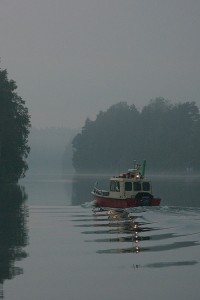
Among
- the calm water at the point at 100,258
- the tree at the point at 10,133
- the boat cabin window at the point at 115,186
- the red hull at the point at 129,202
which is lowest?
the calm water at the point at 100,258

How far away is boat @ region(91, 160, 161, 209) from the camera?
5953 cm

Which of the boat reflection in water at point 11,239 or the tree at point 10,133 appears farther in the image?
the tree at point 10,133

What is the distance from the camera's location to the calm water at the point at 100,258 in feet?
75.9

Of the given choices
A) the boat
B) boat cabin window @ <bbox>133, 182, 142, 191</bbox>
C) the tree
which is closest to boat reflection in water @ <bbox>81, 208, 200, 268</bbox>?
the boat

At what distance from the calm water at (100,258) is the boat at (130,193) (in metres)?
8.93

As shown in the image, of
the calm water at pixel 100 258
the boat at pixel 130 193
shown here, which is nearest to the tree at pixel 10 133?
the boat at pixel 130 193

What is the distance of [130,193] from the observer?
61.3 metres

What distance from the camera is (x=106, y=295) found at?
22422 mm

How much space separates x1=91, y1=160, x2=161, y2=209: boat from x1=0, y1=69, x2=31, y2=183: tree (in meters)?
54.2

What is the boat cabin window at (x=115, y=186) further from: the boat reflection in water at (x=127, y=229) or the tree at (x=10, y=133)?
the tree at (x=10, y=133)

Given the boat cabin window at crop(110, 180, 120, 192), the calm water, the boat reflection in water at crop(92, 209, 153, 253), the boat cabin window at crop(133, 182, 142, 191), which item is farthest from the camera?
the boat cabin window at crop(110, 180, 120, 192)

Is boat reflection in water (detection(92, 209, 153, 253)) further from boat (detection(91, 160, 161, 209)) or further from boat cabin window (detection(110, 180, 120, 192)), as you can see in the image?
boat cabin window (detection(110, 180, 120, 192))

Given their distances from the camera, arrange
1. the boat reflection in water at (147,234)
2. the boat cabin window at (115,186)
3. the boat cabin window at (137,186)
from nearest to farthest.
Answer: the boat reflection in water at (147,234)
the boat cabin window at (137,186)
the boat cabin window at (115,186)

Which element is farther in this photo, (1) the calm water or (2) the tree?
(2) the tree
